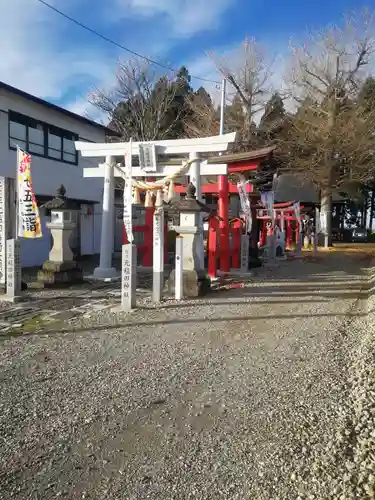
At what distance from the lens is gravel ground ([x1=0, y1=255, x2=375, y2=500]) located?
308 cm

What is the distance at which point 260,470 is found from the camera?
3.21m

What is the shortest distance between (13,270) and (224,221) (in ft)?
22.0

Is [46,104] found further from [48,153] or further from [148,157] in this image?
[148,157]

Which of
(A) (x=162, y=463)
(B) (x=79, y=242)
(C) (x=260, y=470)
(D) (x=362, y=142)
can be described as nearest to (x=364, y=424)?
(C) (x=260, y=470)

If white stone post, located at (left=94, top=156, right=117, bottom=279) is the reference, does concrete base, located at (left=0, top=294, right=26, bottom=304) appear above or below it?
below

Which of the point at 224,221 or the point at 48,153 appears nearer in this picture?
the point at 224,221

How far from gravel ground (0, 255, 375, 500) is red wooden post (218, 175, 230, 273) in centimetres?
672

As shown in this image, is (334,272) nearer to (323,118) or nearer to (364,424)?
(364,424)

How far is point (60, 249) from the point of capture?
1170 centimetres

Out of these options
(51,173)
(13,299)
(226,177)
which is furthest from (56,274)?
(51,173)

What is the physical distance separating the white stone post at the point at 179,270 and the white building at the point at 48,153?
25.4 feet

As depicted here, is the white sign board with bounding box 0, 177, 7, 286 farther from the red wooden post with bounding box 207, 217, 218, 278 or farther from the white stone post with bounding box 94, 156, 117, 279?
the red wooden post with bounding box 207, 217, 218, 278

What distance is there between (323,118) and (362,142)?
3.35 m

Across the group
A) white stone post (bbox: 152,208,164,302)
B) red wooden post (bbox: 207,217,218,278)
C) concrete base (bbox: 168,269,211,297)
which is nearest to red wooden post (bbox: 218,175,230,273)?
red wooden post (bbox: 207,217,218,278)
